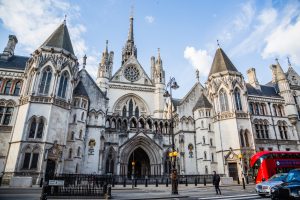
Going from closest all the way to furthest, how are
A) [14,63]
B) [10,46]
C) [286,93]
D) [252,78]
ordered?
[14,63]
[10,46]
[286,93]
[252,78]

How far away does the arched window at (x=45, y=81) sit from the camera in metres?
24.2

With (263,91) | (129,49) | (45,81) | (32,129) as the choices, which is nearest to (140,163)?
(32,129)

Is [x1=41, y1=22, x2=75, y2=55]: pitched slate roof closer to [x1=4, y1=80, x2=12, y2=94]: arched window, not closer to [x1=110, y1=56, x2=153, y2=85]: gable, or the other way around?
[x1=4, y1=80, x2=12, y2=94]: arched window

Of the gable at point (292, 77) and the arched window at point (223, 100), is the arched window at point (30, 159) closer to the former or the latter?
the arched window at point (223, 100)

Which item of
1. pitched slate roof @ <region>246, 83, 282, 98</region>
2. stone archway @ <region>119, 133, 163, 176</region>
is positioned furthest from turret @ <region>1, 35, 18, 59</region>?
pitched slate roof @ <region>246, 83, 282, 98</region>

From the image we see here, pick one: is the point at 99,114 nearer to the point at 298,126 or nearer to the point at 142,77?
the point at 142,77

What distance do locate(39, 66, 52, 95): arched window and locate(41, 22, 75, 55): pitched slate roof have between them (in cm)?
359

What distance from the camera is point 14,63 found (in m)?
28.9

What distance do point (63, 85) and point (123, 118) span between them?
10.4 metres

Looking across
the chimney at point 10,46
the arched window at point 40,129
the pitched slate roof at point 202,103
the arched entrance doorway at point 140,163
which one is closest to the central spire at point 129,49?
the pitched slate roof at point 202,103

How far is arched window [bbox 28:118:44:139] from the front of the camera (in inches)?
882

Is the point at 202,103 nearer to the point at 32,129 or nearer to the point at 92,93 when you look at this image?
the point at 92,93

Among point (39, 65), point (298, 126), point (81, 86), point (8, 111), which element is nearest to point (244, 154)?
point (298, 126)

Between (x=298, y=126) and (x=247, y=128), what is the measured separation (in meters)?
11.4
